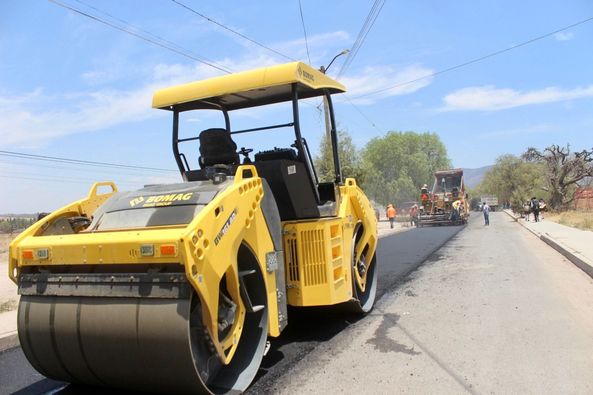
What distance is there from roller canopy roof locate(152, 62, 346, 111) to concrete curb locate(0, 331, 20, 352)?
119 inches

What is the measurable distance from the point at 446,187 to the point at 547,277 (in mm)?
23065

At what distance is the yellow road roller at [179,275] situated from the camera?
327 cm

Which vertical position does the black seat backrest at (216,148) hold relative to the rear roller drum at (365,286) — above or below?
above

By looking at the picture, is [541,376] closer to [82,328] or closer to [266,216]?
[266,216]

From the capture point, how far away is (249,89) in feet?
16.6

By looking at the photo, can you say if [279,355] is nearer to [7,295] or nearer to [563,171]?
[7,295]

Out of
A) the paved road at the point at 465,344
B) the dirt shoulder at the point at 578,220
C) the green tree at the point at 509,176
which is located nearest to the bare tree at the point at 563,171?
the dirt shoulder at the point at 578,220

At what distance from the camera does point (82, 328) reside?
3.39 metres

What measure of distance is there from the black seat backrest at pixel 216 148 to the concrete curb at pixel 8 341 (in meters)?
2.91

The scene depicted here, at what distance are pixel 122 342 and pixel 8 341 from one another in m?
3.29

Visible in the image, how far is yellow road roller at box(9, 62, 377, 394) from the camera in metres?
3.27

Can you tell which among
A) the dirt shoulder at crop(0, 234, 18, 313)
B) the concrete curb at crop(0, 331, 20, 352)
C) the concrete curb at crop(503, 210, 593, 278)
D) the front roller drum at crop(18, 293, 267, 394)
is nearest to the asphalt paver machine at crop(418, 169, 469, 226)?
the concrete curb at crop(503, 210, 593, 278)

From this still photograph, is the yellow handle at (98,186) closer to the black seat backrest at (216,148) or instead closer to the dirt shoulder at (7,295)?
the black seat backrest at (216,148)

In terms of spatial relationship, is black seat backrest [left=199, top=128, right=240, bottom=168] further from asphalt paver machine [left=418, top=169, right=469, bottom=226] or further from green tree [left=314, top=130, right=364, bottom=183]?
asphalt paver machine [left=418, top=169, right=469, bottom=226]
